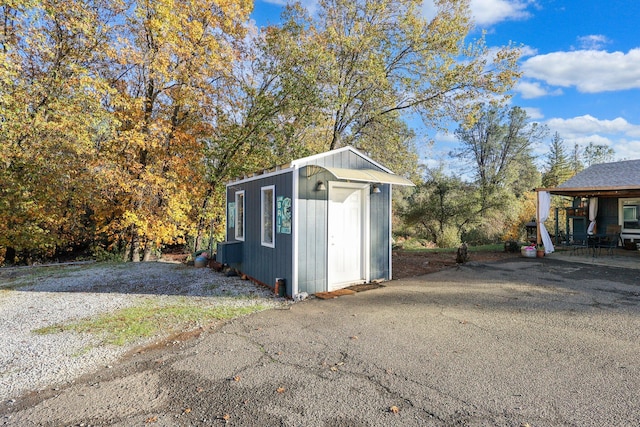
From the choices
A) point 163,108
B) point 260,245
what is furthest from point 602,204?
point 163,108

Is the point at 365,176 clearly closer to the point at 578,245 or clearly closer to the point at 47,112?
the point at 47,112

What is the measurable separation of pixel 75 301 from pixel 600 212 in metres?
17.5

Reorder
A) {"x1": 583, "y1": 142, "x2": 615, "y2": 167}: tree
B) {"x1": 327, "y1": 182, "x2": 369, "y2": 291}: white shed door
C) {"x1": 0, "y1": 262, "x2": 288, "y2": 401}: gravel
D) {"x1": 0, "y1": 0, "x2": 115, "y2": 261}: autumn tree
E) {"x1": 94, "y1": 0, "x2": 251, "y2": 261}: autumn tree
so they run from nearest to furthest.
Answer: {"x1": 0, "y1": 262, "x2": 288, "y2": 401}: gravel < {"x1": 327, "y1": 182, "x2": 369, "y2": 291}: white shed door < {"x1": 0, "y1": 0, "x2": 115, "y2": 261}: autumn tree < {"x1": 94, "y1": 0, "x2": 251, "y2": 261}: autumn tree < {"x1": 583, "y1": 142, "x2": 615, "y2": 167}: tree

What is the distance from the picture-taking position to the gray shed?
18.4 feet

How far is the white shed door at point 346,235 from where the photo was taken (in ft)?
20.0

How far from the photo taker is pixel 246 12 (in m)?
12.1

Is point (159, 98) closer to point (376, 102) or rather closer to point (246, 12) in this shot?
point (246, 12)

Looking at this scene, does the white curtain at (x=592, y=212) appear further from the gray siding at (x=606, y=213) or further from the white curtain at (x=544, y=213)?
the white curtain at (x=544, y=213)

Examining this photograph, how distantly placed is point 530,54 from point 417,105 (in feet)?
11.5

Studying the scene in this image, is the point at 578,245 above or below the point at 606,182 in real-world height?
below

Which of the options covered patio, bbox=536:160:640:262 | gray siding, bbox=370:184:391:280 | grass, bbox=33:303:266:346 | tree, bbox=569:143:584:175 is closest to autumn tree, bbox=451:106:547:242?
covered patio, bbox=536:160:640:262

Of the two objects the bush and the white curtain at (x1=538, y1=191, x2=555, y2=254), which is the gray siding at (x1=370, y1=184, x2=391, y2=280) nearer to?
the white curtain at (x1=538, y1=191, x2=555, y2=254)

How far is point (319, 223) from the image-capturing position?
5.82 m

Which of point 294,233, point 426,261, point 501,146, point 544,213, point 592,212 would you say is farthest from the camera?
point 501,146
